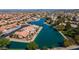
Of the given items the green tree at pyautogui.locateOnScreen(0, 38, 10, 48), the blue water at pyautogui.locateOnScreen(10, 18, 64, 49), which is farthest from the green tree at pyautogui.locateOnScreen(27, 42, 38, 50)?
the green tree at pyautogui.locateOnScreen(0, 38, 10, 48)

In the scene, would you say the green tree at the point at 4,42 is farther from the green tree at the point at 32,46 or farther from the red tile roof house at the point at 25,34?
the green tree at the point at 32,46

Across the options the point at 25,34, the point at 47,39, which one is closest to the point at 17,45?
the point at 25,34

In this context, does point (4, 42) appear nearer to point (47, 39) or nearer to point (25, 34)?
point (25, 34)

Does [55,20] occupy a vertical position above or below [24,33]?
above

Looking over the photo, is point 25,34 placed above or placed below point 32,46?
above

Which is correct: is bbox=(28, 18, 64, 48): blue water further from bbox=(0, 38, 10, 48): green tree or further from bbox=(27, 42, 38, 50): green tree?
bbox=(0, 38, 10, 48): green tree

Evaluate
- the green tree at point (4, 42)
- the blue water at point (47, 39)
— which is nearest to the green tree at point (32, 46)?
the blue water at point (47, 39)
